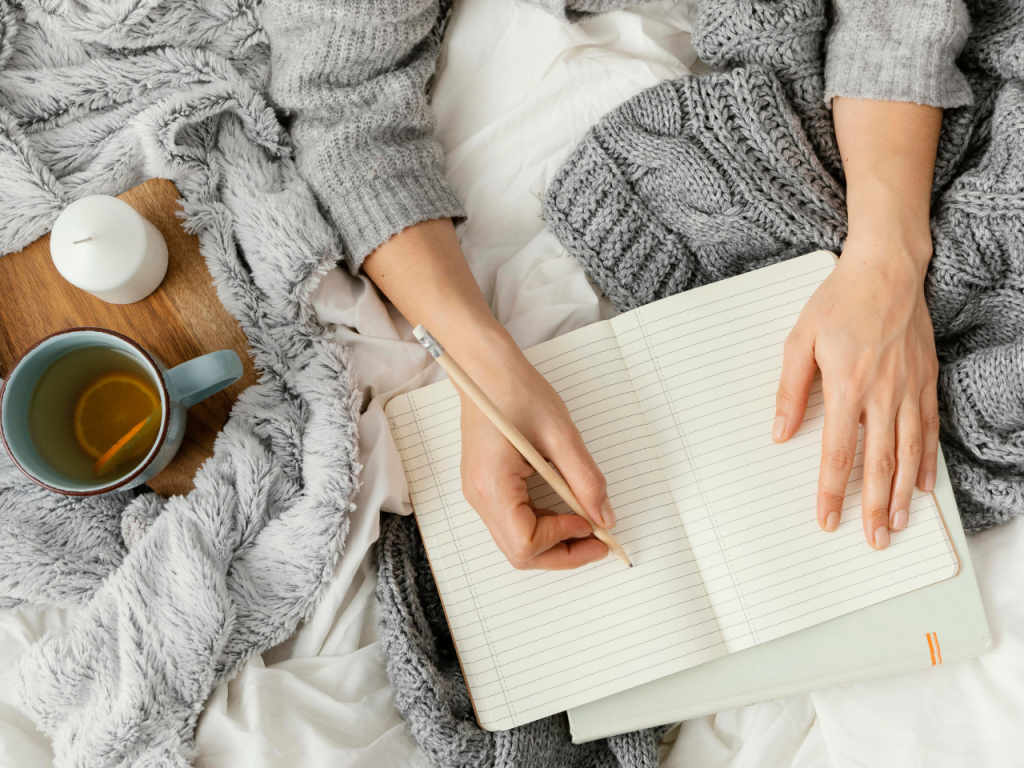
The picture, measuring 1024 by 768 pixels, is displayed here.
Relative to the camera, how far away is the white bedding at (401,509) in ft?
2.05

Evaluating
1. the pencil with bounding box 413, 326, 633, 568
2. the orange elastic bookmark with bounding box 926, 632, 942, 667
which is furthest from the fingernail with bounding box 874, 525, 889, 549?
the pencil with bounding box 413, 326, 633, 568

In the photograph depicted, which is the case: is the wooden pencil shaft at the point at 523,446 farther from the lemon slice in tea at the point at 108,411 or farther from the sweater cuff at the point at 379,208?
the lemon slice in tea at the point at 108,411

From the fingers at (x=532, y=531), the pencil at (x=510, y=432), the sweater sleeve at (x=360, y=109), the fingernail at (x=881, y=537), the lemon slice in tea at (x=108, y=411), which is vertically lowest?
the fingernail at (x=881, y=537)

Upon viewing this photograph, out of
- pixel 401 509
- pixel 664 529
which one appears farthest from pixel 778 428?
pixel 401 509

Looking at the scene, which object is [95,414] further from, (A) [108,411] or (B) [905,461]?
(B) [905,461]

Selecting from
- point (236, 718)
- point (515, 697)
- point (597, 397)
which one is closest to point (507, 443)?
point (597, 397)

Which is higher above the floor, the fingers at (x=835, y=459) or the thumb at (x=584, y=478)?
the thumb at (x=584, y=478)

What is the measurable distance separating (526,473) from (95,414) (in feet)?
1.34

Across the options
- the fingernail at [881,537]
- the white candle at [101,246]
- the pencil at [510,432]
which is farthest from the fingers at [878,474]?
the white candle at [101,246]

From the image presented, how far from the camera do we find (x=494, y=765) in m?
0.64

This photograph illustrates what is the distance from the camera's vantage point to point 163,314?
2.19ft

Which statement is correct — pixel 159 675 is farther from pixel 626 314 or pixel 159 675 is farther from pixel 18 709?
pixel 626 314

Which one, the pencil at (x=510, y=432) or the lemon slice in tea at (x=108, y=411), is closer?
the pencil at (x=510, y=432)

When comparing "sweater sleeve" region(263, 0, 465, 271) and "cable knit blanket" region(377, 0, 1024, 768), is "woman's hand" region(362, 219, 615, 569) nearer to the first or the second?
"sweater sleeve" region(263, 0, 465, 271)
